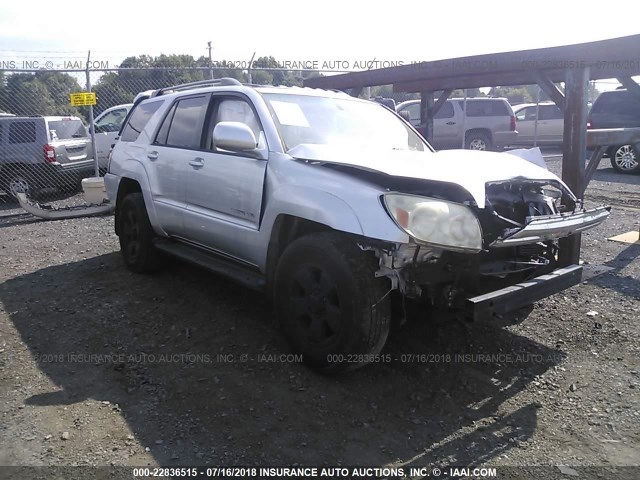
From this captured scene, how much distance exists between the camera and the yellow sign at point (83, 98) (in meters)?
10.5

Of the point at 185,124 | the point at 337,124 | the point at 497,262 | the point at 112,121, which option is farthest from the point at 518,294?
the point at 112,121

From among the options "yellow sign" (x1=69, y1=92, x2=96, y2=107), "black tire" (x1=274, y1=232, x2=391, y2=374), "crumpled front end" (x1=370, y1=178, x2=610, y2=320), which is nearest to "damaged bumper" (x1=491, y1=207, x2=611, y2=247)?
"crumpled front end" (x1=370, y1=178, x2=610, y2=320)

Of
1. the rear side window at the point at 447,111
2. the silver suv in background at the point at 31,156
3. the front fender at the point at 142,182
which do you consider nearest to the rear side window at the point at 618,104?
the rear side window at the point at 447,111

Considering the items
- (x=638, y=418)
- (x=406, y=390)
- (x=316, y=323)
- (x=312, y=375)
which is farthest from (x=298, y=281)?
(x=638, y=418)

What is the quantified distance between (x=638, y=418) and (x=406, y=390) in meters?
1.33

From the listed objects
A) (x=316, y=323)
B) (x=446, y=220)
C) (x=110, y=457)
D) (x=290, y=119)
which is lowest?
(x=110, y=457)

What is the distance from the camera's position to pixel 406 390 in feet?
11.7

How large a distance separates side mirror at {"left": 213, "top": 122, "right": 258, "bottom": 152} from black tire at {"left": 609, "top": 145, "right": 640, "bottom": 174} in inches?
474

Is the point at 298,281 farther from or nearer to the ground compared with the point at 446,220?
nearer to the ground

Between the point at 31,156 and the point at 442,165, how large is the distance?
987 centimetres

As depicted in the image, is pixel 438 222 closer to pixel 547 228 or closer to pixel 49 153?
pixel 547 228

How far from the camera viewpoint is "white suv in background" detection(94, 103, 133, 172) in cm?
1245

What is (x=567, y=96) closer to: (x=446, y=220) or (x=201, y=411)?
(x=446, y=220)

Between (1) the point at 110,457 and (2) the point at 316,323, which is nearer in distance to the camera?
(1) the point at 110,457
